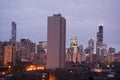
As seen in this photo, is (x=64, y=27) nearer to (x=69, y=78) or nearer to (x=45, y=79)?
(x=69, y=78)

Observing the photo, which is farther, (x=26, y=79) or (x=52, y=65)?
(x=52, y=65)

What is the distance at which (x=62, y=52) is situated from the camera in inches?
5418

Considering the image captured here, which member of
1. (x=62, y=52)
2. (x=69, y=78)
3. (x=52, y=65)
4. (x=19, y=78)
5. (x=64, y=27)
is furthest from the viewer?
(x=64, y=27)

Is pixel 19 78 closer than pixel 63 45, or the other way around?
pixel 19 78

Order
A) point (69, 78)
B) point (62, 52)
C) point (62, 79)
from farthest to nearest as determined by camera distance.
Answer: point (62, 52) → point (69, 78) → point (62, 79)

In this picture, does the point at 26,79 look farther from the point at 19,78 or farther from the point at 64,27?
the point at 64,27

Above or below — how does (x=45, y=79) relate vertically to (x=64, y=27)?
below

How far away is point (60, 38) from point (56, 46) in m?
5.05

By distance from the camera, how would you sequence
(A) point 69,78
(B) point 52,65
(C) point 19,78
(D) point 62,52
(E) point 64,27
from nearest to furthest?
(C) point 19,78 → (A) point 69,78 → (B) point 52,65 → (D) point 62,52 → (E) point 64,27

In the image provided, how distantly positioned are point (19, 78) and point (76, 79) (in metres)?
14.9

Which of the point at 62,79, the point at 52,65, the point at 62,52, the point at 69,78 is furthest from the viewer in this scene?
the point at 62,52

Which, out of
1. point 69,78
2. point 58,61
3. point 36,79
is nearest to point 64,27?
point 58,61

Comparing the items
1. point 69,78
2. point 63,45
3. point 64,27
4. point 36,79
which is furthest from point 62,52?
point 36,79

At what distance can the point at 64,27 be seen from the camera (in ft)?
485
